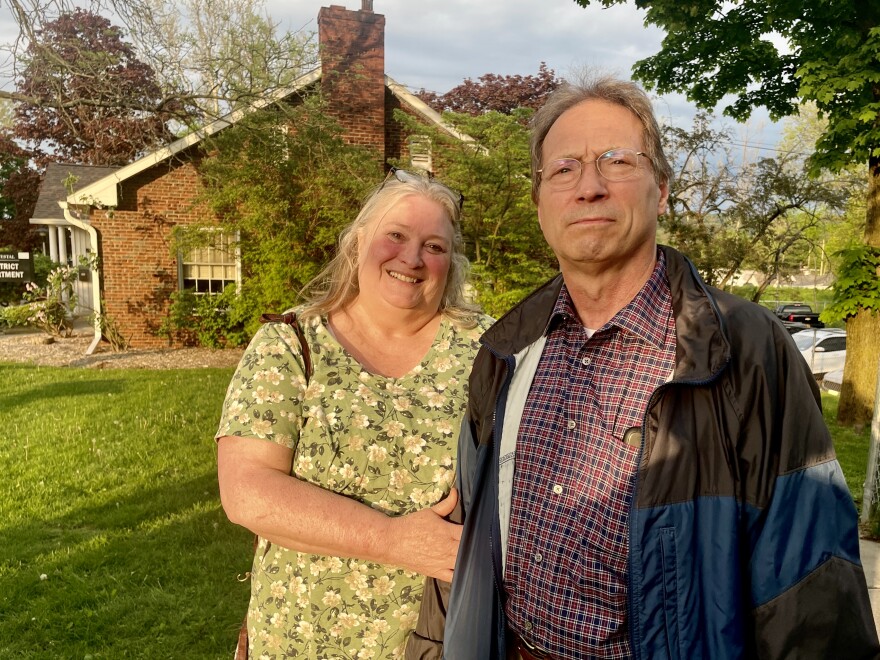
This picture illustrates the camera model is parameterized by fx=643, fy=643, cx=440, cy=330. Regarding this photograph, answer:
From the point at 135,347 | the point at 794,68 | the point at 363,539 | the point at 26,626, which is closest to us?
the point at 363,539

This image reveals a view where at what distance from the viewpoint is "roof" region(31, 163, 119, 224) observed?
57.5 ft

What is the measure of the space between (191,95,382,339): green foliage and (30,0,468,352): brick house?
971 mm

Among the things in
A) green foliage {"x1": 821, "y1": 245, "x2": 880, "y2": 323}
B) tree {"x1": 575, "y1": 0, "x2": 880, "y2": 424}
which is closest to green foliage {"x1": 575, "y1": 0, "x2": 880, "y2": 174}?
tree {"x1": 575, "y1": 0, "x2": 880, "y2": 424}

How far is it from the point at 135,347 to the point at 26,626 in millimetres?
11644

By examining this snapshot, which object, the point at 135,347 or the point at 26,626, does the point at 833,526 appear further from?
the point at 135,347

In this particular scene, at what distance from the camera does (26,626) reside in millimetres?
4012

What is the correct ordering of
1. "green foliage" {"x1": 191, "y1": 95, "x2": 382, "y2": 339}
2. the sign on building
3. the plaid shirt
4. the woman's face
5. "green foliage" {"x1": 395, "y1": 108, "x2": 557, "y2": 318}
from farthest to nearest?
1. the sign on building
2. "green foliage" {"x1": 191, "y1": 95, "x2": 382, "y2": 339}
3. "green foliage" {"x1": 395, "y1": 108, "x2": 557, "y2": 318}
4. the woman's face
5. the plaid shirt

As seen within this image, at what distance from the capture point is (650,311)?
67.7 inches

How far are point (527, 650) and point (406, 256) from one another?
1.27m

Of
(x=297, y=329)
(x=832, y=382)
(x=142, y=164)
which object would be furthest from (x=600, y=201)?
(x=832, y=382)

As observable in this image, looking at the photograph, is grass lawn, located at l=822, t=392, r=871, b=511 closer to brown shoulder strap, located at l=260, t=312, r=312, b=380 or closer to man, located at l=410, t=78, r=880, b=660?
man, located at l=410, t=78, r=880, b=660

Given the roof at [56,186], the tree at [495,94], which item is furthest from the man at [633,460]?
the tree at [495,94]

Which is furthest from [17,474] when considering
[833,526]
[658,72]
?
[658,72]

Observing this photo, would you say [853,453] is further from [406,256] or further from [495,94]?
[495,94]
